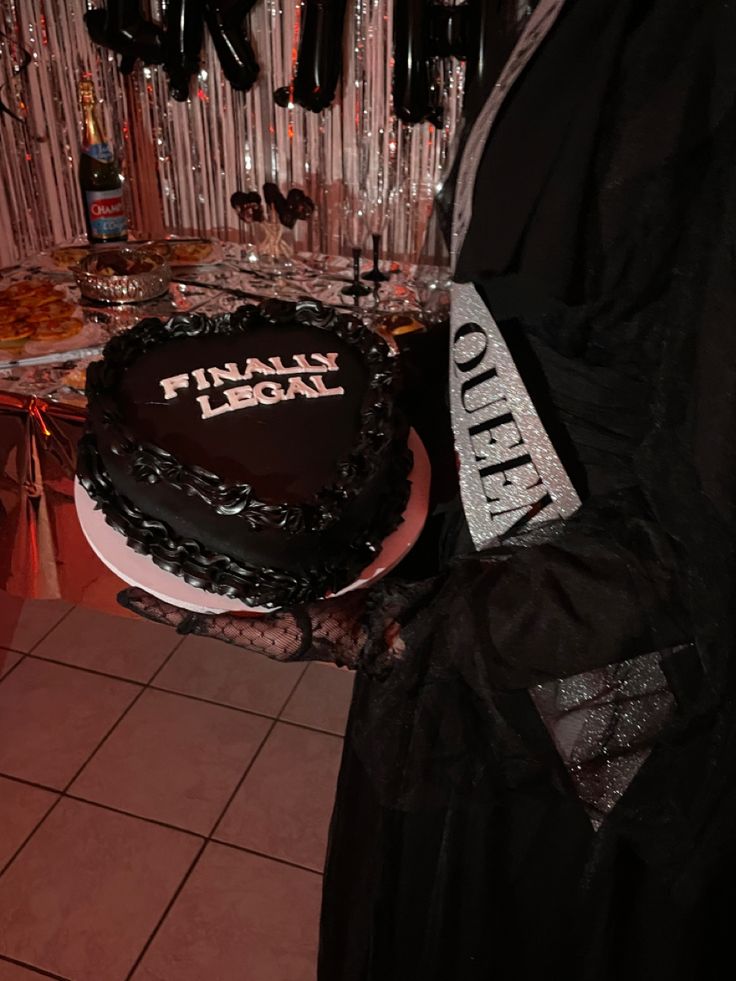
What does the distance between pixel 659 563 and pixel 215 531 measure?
1.31ft

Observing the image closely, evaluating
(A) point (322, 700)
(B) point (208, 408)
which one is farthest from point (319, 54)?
(A) point (322, 700)

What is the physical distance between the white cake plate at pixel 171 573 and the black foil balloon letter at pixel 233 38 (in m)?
0.91

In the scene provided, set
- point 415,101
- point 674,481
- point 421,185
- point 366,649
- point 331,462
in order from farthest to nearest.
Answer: point 421,185 < point 415,101 < point 331,462 < point 366,649 < point 674,481

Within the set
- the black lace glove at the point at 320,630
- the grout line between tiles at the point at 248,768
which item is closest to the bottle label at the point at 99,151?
the black lace glove at the point at 320,630

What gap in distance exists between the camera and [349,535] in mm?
793

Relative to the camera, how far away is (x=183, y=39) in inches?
54.4

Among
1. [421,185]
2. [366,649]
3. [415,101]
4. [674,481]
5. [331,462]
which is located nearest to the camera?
[674,481]

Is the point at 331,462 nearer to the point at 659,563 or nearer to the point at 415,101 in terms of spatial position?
the point at 659,563

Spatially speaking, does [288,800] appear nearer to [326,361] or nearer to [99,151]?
[326,361]

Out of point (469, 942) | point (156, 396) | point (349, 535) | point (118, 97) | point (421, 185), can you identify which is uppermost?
point (118, 97)

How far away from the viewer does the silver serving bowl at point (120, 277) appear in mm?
1266

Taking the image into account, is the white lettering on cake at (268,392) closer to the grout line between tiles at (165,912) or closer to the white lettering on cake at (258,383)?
the white lettering on cake at (258,383)

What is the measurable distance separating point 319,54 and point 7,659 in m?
1.41

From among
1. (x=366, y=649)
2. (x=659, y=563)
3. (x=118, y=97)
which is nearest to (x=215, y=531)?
(x=366, y=649)
